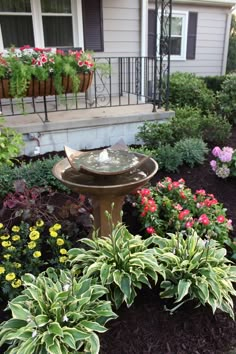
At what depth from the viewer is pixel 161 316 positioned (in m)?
1.99

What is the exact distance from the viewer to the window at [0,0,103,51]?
5527 mm

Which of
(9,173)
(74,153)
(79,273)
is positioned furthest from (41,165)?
(79,273)

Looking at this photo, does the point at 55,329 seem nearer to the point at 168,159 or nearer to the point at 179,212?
the point at 179,212

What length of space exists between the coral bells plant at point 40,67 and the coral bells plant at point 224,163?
1.94 meters

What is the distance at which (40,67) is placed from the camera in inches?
145

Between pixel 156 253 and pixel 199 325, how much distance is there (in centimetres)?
51

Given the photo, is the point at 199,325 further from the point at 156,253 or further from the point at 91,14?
the point at 91,14

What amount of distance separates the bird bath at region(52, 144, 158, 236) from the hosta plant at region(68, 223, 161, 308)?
17 centimetres

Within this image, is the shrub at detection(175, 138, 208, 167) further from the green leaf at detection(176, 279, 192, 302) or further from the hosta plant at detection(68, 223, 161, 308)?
the green leaf at detection(176, 279, 192, 302)

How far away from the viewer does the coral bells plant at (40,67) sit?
358cm

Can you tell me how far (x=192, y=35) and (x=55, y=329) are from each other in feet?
27.4

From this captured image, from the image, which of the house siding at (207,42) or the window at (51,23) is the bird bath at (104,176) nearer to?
the window at (51,23)

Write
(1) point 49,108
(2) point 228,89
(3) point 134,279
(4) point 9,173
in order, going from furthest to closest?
(2) point 228,89 → (1) point 49,108 → (4) point 9,173 → (3) point 134,279

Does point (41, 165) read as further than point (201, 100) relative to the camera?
No
